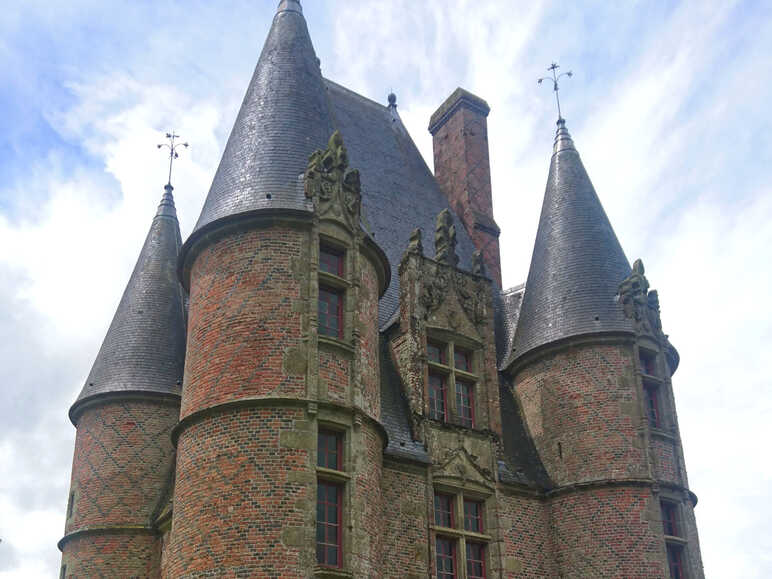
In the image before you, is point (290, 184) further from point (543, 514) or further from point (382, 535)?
point (543, 514)

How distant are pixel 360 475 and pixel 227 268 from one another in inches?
194

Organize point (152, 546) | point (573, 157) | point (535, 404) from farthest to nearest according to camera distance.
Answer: point (573, 157) < point (535, 404) < point (152, 546)

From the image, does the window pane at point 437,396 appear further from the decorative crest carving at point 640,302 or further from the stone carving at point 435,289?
the decorative crest carving at point 640,302

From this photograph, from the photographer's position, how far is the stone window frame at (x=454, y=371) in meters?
A: 21.8

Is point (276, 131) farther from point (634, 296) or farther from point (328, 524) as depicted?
point (634, 296)

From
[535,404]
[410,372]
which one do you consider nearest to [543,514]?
[535,404]

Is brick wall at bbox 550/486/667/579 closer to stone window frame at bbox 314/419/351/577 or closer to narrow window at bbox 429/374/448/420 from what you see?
narrow window at bbox 429/374/448/420

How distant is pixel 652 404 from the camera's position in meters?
23.3

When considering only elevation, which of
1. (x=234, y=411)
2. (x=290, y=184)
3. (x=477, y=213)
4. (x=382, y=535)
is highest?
(x=477, y=213)

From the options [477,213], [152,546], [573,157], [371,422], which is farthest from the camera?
[477,213]

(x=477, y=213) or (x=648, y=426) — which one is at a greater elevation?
(x=477, y=213)

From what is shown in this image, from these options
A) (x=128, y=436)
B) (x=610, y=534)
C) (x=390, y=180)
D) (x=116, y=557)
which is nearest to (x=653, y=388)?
(x=610, y=534)

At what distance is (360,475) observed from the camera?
57.3 ft

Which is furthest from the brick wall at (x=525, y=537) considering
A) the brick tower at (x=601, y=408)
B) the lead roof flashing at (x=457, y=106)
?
the lead roof flashing at (x=457, y=106)
